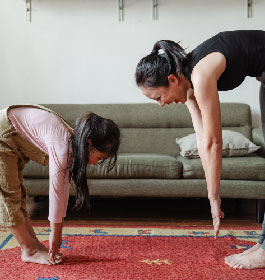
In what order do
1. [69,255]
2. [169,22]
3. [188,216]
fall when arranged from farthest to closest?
[169,22], [188,216], [69,255]

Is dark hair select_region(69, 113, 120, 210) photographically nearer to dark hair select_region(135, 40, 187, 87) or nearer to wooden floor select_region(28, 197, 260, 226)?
dark hair select_region(135, 40, 187, 87)

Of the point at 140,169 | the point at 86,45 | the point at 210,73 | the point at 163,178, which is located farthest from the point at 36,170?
the point at 210,73

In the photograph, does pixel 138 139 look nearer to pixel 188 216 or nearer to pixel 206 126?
pixel 188 216

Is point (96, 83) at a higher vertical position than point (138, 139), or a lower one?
higher

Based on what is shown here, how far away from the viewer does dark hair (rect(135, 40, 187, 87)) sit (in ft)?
4.36

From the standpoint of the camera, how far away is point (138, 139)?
9.38 feet

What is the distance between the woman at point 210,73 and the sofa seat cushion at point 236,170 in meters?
0.84

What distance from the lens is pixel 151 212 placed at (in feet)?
8.46

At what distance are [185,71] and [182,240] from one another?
0.91 metres

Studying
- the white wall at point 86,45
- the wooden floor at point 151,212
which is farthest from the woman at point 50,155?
the white wall at point 86,45

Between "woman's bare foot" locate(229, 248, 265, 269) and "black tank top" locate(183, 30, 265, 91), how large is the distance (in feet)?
2.25

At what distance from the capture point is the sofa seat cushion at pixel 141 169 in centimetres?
227

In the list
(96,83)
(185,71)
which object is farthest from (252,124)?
(185,71)

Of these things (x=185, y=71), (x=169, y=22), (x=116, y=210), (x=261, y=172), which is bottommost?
(x=116, y=210)
